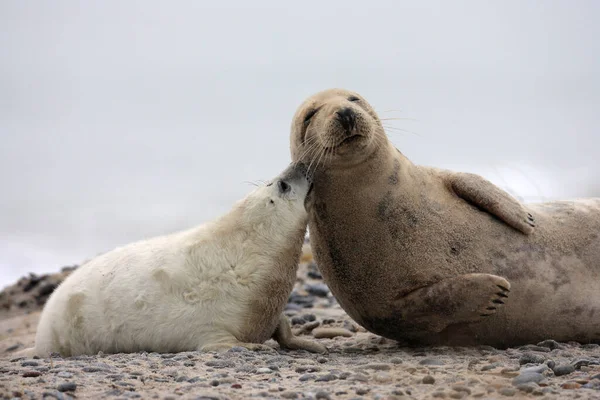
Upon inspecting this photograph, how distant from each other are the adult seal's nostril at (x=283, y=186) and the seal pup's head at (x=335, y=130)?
24 centimetres

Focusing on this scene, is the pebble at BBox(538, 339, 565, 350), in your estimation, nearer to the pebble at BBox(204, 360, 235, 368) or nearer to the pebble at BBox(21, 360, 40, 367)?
the pebble at BBox(204, 360, 235, 368)

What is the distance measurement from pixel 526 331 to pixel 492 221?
2.86ft

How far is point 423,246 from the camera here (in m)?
6.44

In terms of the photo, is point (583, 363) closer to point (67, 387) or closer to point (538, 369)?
point (538, 369)

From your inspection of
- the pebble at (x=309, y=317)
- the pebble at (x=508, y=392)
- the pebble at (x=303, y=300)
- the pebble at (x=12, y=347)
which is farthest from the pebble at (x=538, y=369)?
the pebble at (x=12, y=347)

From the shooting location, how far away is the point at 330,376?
5.31 m

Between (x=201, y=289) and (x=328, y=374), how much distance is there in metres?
1.79

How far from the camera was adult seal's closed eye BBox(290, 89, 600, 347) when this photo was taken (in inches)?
251

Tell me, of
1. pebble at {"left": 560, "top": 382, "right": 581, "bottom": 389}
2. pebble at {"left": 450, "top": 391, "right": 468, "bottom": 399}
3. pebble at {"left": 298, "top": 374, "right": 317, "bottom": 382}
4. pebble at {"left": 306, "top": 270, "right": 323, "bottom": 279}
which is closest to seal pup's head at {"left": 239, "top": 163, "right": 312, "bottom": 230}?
pebble at {"left": 298, "top": 374, "right": 317, "bottom": 382}

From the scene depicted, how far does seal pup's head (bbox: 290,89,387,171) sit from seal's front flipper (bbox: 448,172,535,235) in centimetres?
73

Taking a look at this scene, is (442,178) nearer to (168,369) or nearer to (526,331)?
(526,331)

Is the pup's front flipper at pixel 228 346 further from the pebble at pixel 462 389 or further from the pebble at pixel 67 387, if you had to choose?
the pebble at pixel 462 389

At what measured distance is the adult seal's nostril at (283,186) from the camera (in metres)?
6.99

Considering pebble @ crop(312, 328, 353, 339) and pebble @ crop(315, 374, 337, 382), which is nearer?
pebble @ crop(315, 374, 337, 382)
